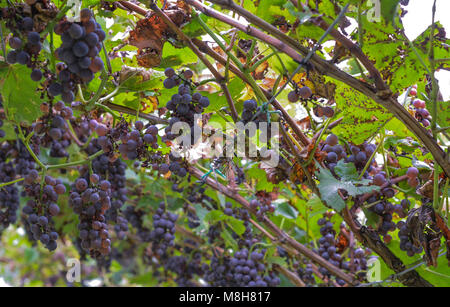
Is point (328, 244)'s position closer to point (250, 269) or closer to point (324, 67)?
point (250, 269)

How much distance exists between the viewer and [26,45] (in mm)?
1012

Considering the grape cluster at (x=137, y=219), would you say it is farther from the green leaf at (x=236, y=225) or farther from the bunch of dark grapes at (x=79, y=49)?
the bunch of dark grapes at (x=79, y=49)

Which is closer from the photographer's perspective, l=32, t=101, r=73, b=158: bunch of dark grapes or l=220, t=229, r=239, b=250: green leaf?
l=32, t=101, r=73, b=158: bunch of dark grapes

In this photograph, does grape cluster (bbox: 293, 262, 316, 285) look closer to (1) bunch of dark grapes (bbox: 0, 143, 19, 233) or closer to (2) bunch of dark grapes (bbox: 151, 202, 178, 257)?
(2) bunch of dark grapes (bbox: 151, 202, 178, 257)

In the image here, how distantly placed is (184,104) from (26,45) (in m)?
0.46

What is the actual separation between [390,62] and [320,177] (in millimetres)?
423

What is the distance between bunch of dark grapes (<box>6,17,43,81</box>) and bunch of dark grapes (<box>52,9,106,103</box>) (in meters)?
0.06

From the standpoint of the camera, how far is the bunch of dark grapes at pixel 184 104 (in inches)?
50.3

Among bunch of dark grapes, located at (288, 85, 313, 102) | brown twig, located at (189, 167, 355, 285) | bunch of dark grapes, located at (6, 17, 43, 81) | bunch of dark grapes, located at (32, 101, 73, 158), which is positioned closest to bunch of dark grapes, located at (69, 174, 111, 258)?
bunch of dark grapes, located at (32, 101, 73, 158)

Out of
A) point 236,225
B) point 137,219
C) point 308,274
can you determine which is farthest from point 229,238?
point 137,219

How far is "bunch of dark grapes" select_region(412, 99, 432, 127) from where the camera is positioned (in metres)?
1.55

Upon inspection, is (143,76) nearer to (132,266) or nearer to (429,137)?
(429,137)

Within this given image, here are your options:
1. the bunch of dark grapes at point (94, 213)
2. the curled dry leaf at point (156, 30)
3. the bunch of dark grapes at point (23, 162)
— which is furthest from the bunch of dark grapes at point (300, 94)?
the bunch of dark grapes at point (23, 162)

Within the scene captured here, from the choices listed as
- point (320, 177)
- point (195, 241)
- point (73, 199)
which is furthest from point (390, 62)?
point (195, 241)
